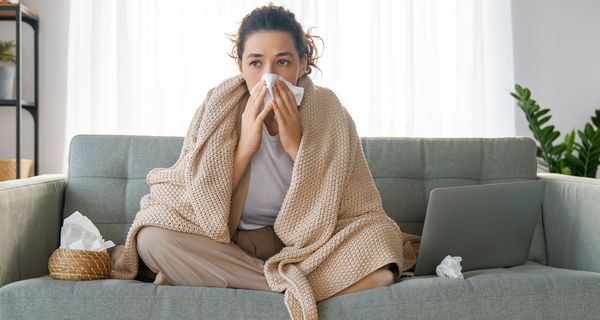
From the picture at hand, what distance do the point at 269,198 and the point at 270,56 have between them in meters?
0.38

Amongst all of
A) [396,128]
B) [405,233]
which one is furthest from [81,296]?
[396,128]

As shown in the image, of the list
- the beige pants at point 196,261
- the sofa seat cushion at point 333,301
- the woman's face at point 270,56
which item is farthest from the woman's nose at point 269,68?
the sofa seat cushion at point 333,301

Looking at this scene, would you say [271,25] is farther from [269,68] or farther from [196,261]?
[196,261]

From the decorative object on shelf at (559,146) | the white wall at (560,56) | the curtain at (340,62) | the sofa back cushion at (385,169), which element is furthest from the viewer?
the white wall at (560,56)

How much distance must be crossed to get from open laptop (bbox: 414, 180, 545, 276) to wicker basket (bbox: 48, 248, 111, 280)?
800 millimetres

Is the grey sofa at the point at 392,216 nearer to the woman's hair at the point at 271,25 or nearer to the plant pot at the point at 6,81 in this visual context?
the woman's hair at the point at 271,25

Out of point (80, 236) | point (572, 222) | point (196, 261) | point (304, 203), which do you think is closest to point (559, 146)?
point (572, 222)

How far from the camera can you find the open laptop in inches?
66.2

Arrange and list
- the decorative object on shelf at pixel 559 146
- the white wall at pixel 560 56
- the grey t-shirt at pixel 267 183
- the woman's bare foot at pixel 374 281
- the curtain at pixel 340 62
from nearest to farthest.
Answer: the woman's bare foot at pixel 374 281, the grey t-shirt at pixel 267 183, the decorative object on shelf at pixel 559 146, the curtain at pixel 340 62, the white wall at pixel 560 56

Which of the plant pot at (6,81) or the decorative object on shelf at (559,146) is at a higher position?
the plant pot at (6,81)

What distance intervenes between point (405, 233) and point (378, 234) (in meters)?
0.36

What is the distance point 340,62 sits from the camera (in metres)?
3.38

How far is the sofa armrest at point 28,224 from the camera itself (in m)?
1.66

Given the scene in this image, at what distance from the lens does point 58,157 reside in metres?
3.31
